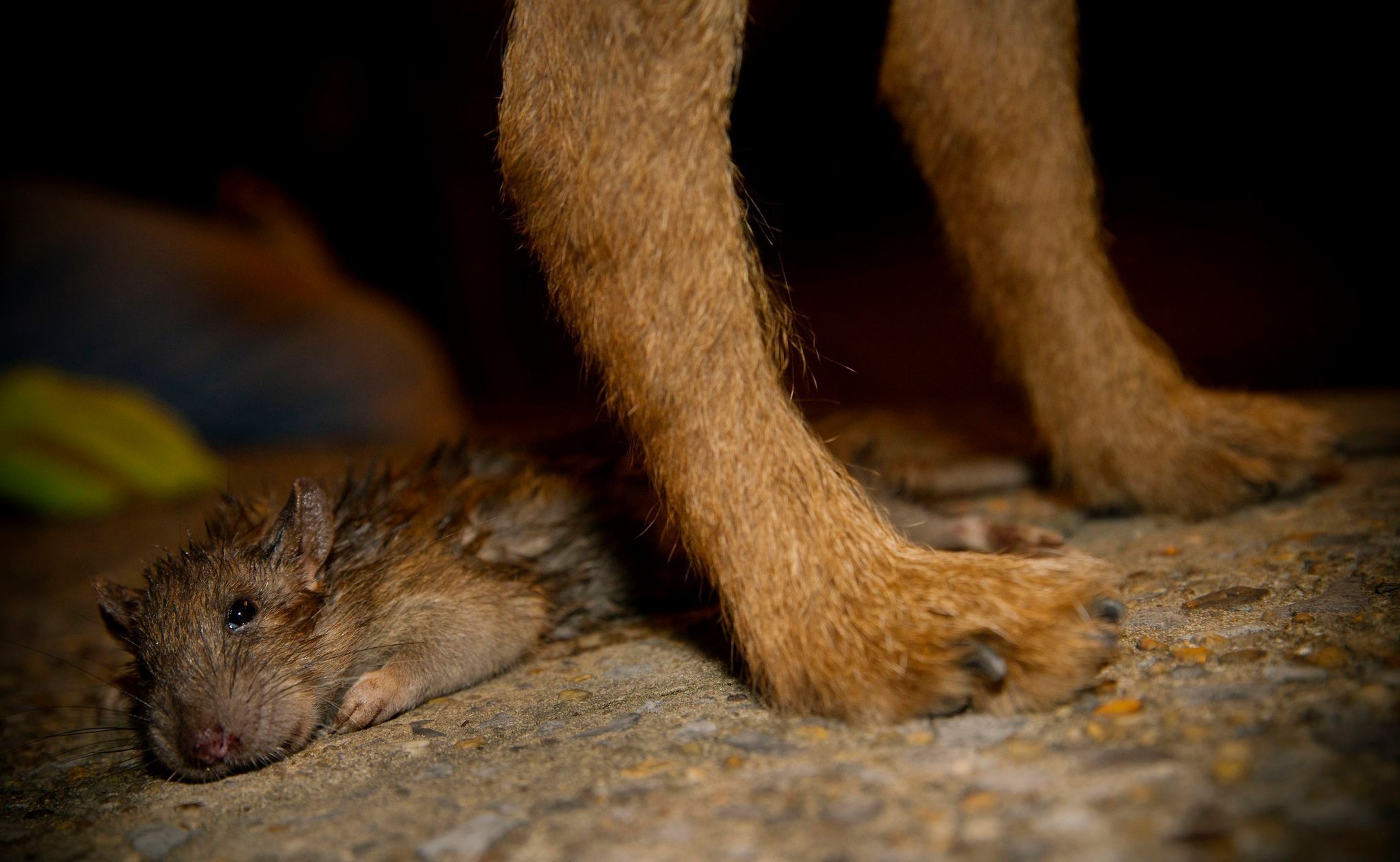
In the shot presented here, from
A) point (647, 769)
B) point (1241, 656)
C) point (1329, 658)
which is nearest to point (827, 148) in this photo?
point (1241, 656)

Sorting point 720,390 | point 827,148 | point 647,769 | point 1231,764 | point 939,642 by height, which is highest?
point 827,148

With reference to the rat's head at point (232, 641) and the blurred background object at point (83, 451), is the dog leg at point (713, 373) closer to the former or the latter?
the rat's head at point (232, 641)

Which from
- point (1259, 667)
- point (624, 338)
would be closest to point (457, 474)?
point (624, 338)

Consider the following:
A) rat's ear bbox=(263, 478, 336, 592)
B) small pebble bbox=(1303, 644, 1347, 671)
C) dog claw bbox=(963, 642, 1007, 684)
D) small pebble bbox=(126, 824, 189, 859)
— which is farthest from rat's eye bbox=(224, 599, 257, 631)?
small pebble bbox=(1303, 644, 1347, 671)

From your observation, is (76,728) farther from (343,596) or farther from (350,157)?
(350,157)

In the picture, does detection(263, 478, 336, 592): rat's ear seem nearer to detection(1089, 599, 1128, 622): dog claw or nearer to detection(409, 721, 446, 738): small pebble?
detection(409, 721, 446, 738): small pebble

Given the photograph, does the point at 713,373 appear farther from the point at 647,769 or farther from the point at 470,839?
the point at 470,839
